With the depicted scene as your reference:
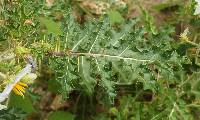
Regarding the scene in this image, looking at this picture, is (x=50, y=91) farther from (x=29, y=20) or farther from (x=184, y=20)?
(x=29, y=20)

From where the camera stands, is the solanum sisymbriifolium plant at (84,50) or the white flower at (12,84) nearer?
the white flower at (12,84)

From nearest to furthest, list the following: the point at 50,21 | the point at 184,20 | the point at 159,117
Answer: the point at 159,117 < the point at 50,21 < the point at 184,20

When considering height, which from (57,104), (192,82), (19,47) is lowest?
(57,104)

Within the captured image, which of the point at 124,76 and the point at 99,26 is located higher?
the point at 99,26

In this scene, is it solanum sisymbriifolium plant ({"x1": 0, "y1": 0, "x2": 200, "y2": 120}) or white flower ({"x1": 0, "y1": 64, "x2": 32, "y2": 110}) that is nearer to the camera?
white flower ({"x1": 0, "y1": 64, "x2": 32, "y2": 110})

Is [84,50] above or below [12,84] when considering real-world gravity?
above

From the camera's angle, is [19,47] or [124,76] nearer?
[19,47]

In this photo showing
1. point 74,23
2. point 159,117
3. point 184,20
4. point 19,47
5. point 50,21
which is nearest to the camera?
point 19,47

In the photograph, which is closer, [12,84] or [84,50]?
[12,84]

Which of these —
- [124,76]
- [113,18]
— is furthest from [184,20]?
[124,76]
